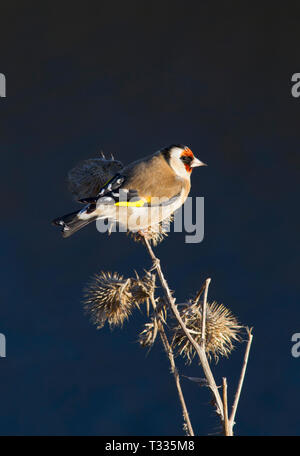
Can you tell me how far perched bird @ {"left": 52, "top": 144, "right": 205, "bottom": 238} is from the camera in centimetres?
72

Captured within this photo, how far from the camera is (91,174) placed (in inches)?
30.5

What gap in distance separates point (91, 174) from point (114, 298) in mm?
192

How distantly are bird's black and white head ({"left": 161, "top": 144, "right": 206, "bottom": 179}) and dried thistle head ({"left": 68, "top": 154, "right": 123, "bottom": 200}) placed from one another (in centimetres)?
8

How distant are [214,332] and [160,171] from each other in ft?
0.82

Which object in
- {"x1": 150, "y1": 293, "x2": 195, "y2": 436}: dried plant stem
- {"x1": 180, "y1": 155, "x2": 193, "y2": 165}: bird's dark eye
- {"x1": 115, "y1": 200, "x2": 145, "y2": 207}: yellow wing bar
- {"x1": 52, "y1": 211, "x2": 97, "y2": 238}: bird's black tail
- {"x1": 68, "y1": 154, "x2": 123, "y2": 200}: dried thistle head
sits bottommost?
{"x1": 150, "y1": 293, "x2": 195, "y2": 436}: dried plant stem

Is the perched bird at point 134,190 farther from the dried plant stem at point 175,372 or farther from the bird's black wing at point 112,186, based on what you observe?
the dried plant stem at point 175,372

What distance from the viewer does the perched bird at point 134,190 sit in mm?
718

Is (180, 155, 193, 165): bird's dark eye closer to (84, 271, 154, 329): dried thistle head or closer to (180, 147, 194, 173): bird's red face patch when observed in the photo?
(180, 147, 194, 173): bird's red face patch

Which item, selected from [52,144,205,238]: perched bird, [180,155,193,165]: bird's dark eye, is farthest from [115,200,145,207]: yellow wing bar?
[180,155,193,165]: bird's dark eye

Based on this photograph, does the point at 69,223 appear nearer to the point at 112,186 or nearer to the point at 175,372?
the point at 112,186

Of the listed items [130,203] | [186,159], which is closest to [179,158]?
[186,159]
